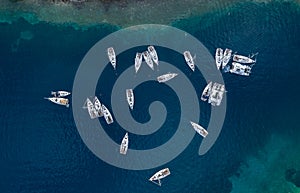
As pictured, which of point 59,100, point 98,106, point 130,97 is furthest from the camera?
point 130,97

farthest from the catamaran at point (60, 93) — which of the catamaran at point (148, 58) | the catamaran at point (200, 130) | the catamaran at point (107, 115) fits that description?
the catamaran at point (200, 130)

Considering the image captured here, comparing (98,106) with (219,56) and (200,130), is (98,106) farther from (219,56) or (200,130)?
(219,56)

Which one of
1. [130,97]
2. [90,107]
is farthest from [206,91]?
[90,107]

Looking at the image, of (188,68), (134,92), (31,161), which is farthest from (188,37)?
(31,161)

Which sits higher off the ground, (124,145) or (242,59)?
(242,59)

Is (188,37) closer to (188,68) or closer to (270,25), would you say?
(188,68)

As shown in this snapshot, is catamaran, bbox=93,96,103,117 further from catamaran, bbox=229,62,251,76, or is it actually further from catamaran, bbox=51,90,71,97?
catamaran, bbox=229,62,251,76
